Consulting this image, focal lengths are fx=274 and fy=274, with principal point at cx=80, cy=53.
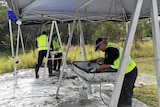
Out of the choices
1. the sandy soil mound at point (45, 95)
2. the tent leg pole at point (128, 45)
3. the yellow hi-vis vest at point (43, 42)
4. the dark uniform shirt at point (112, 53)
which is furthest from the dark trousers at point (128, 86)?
the yellow hi-vis vest at point (43, 42)

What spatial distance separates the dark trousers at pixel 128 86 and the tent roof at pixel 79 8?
1.26 m

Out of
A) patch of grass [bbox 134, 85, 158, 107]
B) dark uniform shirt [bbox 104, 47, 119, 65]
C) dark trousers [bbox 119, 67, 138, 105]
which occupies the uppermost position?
dark uniform shirt [bbox 104, 47, 119, 65]

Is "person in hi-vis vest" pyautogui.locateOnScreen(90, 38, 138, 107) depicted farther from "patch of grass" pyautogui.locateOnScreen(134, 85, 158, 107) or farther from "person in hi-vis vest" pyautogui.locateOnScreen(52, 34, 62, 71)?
"person in hi-vis vest" pyautogui.locateOnScreen(52, 34, 62, 71)

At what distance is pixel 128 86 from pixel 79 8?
7.27 ft

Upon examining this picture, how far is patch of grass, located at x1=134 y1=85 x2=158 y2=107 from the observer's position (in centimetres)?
598

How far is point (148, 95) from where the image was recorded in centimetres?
657

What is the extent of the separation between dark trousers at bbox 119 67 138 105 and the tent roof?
1.26 metres

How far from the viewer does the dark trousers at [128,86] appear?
4613 mm

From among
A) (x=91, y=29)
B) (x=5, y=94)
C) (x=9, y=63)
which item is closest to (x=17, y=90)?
(x=5, y=94)

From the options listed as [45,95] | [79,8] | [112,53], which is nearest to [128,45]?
[112,53]

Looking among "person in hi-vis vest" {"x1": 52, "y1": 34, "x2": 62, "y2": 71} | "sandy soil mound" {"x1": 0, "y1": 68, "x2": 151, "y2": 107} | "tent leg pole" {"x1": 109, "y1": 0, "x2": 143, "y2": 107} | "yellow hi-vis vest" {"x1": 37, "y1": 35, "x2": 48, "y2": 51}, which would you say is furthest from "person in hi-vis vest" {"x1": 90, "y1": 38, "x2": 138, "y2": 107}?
"person in hi-vis vest" {"x1": 52, "y1": 34, "x2": 62, "y2": 71}

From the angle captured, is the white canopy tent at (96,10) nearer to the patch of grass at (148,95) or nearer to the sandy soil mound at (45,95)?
the sandy soil mound at (45,95)

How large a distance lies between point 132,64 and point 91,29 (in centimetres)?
1356

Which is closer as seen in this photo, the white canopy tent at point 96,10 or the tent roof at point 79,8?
the white canopy tent at point 96,10
